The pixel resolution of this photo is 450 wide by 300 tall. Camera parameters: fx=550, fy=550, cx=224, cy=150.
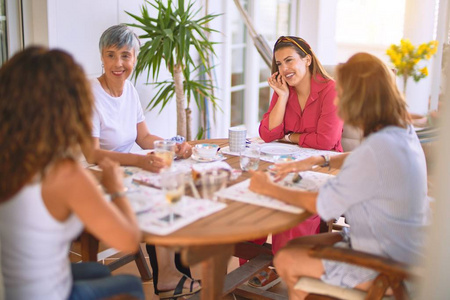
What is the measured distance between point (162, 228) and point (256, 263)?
106 cm

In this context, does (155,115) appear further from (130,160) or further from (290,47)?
(130,160)

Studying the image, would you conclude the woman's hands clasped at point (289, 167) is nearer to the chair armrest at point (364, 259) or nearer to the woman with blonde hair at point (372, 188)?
the woman with blonde hair at point (372, 188)

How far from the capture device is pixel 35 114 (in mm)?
1505

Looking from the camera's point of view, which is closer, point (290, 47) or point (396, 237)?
point (396, 237)

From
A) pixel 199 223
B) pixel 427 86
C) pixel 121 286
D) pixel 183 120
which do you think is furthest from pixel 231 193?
pixel 427 86

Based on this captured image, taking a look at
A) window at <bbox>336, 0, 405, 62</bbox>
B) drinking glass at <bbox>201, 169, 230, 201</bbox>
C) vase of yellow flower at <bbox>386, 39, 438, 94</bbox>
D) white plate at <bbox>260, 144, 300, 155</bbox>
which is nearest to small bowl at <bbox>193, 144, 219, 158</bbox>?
white plate at <bbox>260, 144, 300, 155</bbox>

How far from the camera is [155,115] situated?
14.5 feet

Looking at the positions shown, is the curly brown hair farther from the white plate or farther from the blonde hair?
the blonde hair

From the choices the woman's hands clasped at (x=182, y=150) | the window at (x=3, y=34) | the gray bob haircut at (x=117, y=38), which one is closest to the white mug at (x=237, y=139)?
the woman's hands clasped at (x=182, y=150)

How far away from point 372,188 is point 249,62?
4.08 metres

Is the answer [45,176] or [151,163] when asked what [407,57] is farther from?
[45,176]

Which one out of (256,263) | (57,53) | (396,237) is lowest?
(256,263)

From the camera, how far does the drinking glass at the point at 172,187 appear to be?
6.05ft

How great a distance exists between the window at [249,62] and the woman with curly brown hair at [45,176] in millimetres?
4102
